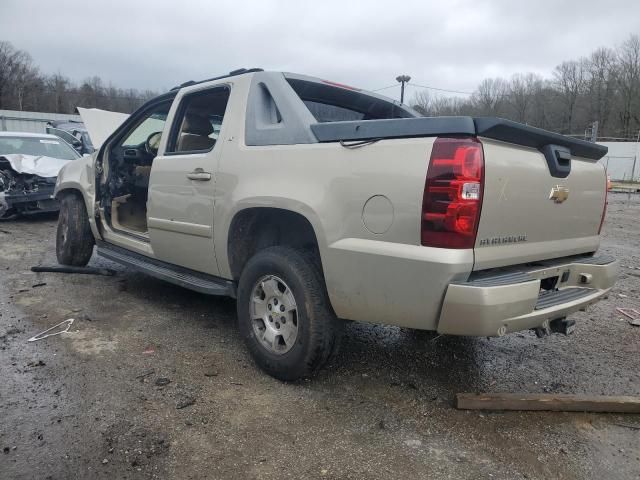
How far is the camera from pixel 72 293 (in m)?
4.83

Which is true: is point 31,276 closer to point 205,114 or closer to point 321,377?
point 205,114

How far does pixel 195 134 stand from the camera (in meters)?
4.18

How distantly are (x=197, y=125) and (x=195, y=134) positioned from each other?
11 centimetres

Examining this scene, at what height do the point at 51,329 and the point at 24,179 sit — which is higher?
the point at 24,179

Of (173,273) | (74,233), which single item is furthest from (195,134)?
(74,233)

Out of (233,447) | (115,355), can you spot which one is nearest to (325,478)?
(233,447)

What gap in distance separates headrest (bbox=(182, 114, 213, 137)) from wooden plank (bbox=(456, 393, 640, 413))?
2979mm

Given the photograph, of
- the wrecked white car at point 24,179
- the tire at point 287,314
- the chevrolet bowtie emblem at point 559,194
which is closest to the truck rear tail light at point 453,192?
the chevrolet bowtie emblem at point 559,194

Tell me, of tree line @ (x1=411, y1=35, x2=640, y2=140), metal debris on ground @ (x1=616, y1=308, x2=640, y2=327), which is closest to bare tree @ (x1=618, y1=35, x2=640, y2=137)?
tree line @ (x1=411, y1=35, x2=640, y2=140)

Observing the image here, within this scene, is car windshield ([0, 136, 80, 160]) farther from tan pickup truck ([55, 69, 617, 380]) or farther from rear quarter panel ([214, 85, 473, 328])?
rear quarter panel ([214, 85, 473, 328])

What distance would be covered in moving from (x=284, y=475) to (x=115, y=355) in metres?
1.78

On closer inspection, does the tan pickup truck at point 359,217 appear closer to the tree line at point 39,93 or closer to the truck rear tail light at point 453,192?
the truck rear tail light at point 453,192

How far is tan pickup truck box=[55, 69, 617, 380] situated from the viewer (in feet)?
7.54

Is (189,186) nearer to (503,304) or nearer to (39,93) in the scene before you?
(503,304)
